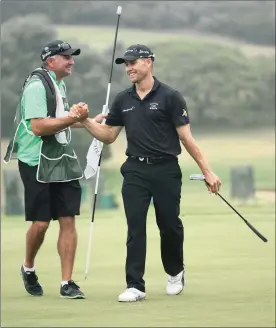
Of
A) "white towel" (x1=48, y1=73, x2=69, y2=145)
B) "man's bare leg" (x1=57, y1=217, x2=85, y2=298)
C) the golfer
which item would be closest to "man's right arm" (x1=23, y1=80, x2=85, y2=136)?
"white towel" (x1=48, y1=73, x2=69, y2=145)

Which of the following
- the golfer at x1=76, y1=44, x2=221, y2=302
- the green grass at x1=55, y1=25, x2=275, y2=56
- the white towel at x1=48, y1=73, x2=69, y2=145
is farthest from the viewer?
the green grass at x1=55, y1=25, x2=275, y2=56

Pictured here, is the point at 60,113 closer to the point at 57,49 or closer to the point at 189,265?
the point at 57,49

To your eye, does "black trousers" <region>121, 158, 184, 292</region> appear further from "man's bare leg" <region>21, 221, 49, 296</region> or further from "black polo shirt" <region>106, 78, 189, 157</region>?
"man's bare leg" <region>21, 221, 49, 296</region>

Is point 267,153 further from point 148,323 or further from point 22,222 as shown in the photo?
point 148,323

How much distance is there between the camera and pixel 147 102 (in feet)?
29.8

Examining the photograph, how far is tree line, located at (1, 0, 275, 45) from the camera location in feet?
70.0

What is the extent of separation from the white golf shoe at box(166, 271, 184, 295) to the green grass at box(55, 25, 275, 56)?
10955 mm

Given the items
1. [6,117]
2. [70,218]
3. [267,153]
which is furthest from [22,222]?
[70,218]

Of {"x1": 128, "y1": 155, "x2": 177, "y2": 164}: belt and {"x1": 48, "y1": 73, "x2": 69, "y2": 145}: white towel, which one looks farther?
{"x1": 48, "y1": 73, "x2": 69, "y2": 145}: white towel

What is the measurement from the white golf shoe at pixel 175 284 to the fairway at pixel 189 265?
50 mm

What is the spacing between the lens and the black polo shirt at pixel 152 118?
9.09 meters

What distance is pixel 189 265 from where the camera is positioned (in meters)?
14.7

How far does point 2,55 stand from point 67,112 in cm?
1178

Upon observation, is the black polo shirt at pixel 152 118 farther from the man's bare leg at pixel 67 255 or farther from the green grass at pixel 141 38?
the green grass at pixel 141 38
